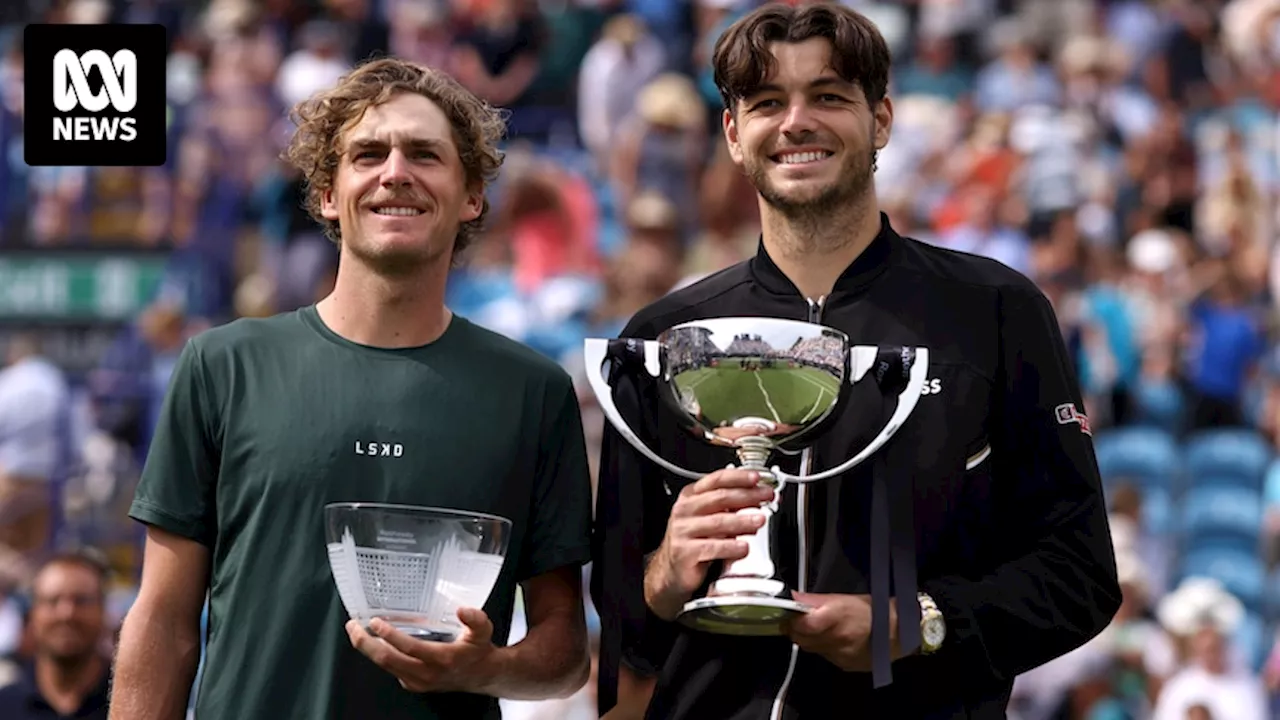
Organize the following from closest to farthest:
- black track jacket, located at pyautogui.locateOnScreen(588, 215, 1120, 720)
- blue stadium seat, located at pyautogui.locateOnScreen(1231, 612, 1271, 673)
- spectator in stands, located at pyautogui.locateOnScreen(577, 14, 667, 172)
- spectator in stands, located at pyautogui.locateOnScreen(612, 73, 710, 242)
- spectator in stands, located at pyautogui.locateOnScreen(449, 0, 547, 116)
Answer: black track jacket, located at pyautogui.locateOnScreen(588, 215, 1120, 720), blue stadium seat, located at pyautogui.locateOnScreen(1231, 612, 1271, 673), spectator in stands, located at pyautogui.locateOnScreen(612, 73, 710, 242), spectator in stands, located at pyautogui.locateOnScreen(577, 14, 667, 172), spectator in stands, located at pyautogui.locateOnScreen(449, 0, 547, 116)

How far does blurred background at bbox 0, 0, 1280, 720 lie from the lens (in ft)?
31.1

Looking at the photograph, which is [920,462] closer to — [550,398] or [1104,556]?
[1104,556]

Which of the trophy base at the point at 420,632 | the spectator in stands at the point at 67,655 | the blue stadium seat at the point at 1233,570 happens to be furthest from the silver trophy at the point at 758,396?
the blue stadium seat at the point at 1233,570

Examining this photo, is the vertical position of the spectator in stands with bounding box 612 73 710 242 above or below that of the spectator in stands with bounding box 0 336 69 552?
above

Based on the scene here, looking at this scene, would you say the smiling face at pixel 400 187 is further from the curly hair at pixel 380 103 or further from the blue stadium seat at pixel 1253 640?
the blue stadium seat at pixel 1253 640

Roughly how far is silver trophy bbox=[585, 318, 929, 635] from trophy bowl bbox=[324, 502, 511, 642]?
292 millimetres

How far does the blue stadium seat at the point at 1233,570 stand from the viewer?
9344mm

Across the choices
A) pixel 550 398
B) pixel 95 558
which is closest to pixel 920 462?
pixel 550 398

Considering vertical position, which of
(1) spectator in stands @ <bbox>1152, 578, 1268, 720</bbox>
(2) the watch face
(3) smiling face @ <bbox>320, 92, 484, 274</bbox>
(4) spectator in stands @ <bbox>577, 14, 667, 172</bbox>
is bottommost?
(1) spectator in stands @ <bbox>1152, 578, 1268, 720</bbox>

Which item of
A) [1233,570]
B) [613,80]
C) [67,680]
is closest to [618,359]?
[67,680]

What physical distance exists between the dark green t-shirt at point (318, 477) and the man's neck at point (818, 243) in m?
0.46

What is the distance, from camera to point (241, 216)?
39.4ft

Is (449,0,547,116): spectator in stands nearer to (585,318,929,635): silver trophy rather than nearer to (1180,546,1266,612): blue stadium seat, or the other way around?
(1180,546,1266,612): blue stadium seat

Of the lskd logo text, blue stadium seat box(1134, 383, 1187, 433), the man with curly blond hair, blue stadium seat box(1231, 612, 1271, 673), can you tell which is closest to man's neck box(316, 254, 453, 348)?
the man with curly blond hair
